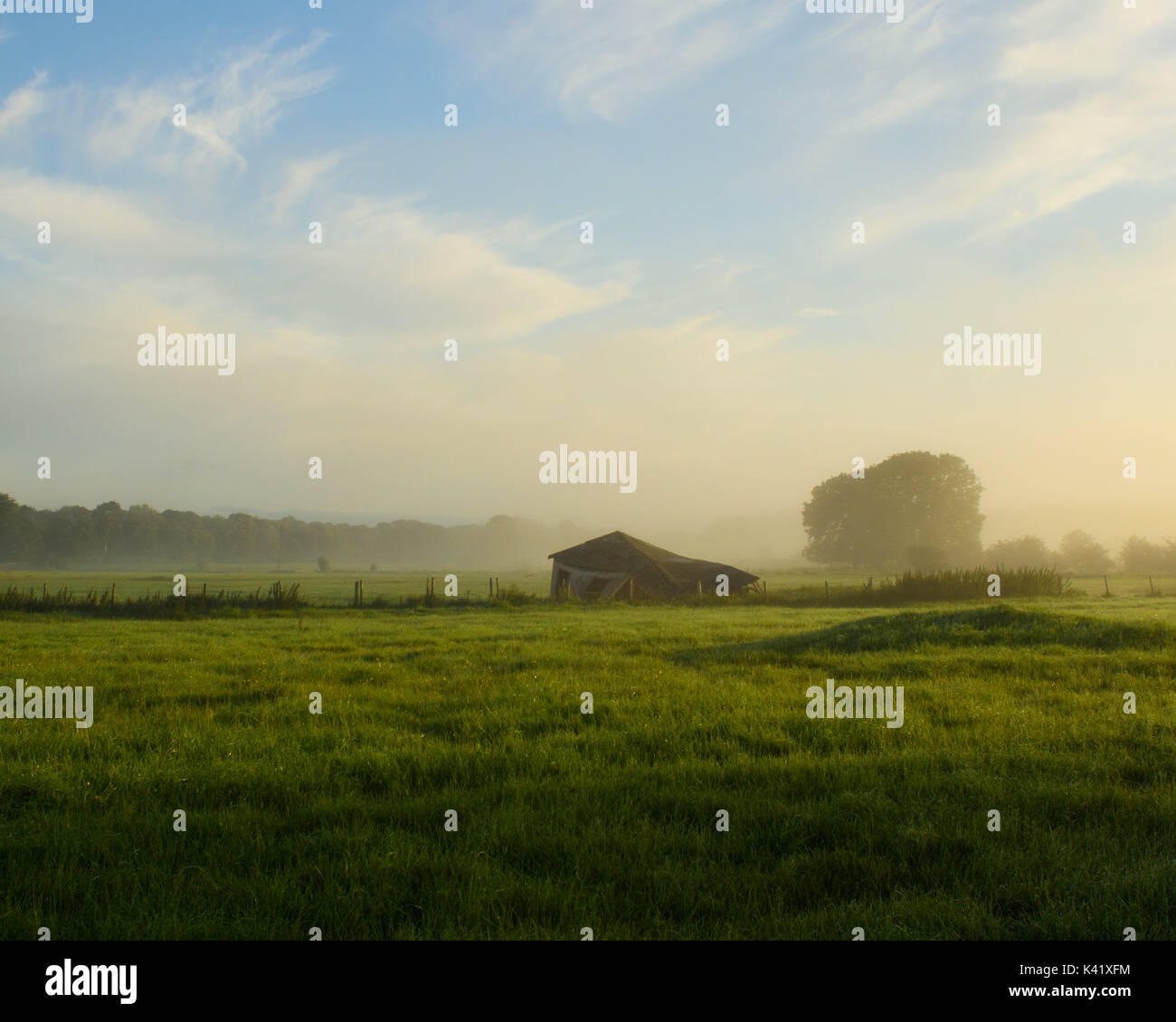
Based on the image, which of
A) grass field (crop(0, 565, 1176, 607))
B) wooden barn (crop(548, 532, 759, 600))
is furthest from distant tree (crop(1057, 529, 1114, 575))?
wooden barn (crop(548, 532, 759, 600))

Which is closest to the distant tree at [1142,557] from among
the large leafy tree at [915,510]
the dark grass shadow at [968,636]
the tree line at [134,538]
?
the large leafy tree at [915,510]

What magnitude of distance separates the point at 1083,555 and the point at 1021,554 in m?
8.68

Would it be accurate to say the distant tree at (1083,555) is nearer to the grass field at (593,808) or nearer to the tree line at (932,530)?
the tree line at (932,530)

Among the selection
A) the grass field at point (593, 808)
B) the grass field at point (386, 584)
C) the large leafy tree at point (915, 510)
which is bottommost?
the grass field at point (386, 584)

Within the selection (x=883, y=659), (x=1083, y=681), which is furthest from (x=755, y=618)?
(x=1083, y=681)

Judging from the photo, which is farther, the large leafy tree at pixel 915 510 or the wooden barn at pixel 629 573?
the large leafy tree at pixel 915 510

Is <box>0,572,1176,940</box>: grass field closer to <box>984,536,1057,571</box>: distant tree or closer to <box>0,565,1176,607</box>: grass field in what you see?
<box>0,565,1176,607</box>: grass field

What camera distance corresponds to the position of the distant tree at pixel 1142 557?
266ft

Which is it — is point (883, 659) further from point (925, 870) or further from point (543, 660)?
point (925, 870)

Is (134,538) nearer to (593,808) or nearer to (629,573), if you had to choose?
(629,573)

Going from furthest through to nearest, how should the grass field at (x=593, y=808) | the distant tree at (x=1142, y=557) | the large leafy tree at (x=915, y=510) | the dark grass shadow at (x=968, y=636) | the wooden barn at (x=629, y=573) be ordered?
1. the large leafy tree at (x=915, y=510)
2. the distant tree at (x=1142, y=557)
3. the wooden barn at (x=629, y=573)
4. the dark grass shadow at (x=968, y=636)
5. the grass field at (x=593, y=808)

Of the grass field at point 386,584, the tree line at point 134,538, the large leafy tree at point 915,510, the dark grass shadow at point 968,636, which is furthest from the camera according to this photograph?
the tree line at point 134,538

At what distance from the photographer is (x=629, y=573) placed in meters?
45.2

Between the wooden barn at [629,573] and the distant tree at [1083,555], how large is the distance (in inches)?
2293
